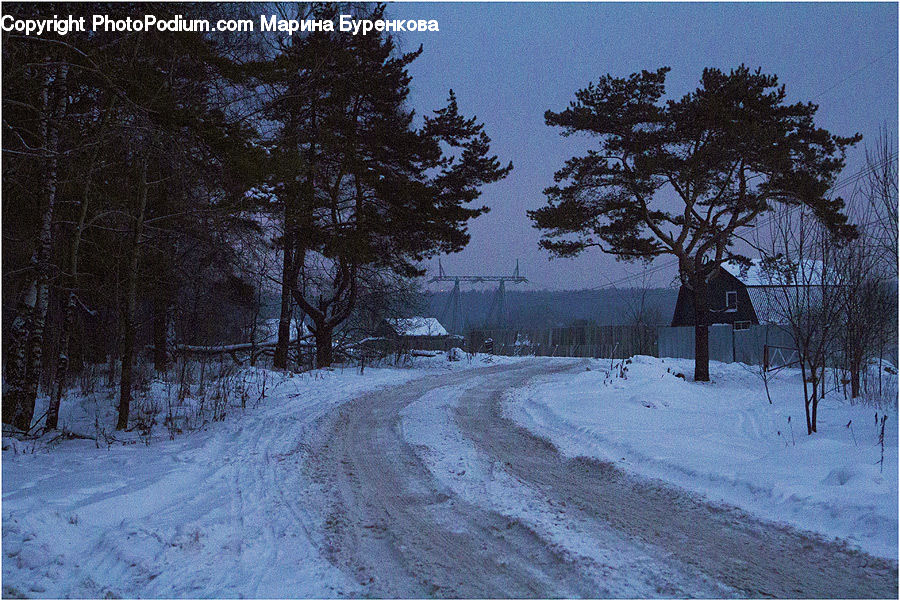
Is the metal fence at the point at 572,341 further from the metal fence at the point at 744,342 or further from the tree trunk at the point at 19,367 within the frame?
the tree trunk at the point at 19,367

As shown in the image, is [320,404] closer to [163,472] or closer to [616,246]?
[163,472]

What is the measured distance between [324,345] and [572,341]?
1941 cm

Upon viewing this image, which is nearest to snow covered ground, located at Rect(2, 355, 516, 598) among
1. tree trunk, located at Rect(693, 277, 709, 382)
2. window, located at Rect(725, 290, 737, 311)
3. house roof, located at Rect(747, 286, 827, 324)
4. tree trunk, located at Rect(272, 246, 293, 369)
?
house roof, located at Rect(747, 286, 827, 324)

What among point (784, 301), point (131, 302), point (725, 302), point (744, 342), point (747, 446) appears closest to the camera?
point (747, 446)

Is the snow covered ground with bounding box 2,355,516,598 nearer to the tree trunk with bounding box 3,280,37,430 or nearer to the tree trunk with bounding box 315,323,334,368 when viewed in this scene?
the tree trunk with bounding box 3,280,37,430

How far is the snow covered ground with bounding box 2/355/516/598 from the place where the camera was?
11.3ft

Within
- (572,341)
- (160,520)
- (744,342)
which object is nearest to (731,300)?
(572,341)

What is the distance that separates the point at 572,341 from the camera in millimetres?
35562

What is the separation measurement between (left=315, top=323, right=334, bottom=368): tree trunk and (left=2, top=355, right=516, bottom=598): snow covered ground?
1268 centimetres

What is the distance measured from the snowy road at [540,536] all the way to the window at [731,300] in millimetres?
34079

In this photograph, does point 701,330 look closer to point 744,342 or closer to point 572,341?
point 744,342


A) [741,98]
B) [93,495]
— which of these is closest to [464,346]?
[741,98]

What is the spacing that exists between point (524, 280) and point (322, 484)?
164 ft

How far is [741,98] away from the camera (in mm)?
16562
